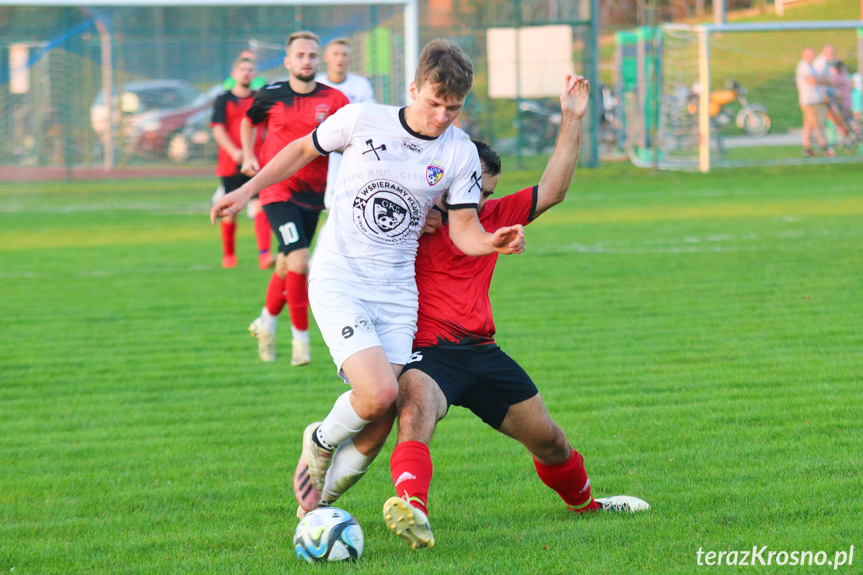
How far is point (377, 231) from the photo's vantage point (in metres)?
3.70

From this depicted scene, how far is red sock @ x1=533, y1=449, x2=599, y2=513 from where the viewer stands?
3.70 metres

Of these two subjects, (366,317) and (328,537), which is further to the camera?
(366,317)

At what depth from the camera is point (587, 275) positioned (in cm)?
985

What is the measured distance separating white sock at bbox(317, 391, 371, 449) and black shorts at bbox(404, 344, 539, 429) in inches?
9.7

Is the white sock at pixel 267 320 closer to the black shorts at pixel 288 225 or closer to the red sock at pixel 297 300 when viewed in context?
the red sock at pixel 297 300

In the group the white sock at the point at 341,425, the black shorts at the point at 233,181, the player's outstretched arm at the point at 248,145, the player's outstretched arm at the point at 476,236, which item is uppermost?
the player's outstretched arm at the point at 248,145

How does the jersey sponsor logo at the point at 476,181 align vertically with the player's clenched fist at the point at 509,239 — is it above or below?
above

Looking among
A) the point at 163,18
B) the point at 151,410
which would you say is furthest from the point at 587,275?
the point at 163,18

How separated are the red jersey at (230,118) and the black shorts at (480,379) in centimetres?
719

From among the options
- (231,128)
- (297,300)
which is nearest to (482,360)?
(297,300)

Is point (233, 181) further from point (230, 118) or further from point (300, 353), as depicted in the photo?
point (300, 353)

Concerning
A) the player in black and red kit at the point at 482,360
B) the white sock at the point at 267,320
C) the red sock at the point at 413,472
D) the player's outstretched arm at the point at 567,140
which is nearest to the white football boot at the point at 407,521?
the red sock at the point at 413,472

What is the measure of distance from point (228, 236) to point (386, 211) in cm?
767

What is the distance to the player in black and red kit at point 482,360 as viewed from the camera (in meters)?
3.46
